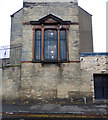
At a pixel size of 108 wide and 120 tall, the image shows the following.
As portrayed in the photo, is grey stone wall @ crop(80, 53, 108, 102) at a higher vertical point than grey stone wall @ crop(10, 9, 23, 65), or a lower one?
lower

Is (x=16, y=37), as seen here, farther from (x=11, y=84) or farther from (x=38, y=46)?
(x=11, y=84)

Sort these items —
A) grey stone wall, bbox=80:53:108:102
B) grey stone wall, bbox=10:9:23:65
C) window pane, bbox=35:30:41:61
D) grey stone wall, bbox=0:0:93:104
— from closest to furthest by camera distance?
grey stone wall, bbox=0:0:93:104, grey stone wall, bbox=80:53:108:102, window pane, bbox=35:30:41:61, grey stone wall, bbox=10:9:23:65

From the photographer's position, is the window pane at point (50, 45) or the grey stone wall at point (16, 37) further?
the grey stone wall at point (16, 37)

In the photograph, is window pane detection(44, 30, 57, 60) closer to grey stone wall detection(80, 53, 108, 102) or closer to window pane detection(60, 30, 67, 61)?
window pane detection(60, 30, 67, 61)

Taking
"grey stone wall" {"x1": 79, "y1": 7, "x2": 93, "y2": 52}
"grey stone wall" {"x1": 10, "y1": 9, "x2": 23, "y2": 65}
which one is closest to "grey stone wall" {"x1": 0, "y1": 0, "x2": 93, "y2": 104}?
"grey stone wall" {"x1": 10, "y1": 9, "x2": 23, "y2": 65}

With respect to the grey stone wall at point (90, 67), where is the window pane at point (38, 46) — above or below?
above

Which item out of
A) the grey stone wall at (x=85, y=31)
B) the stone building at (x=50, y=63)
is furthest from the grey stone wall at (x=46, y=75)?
the grey stone wall at (x=85, y=31)

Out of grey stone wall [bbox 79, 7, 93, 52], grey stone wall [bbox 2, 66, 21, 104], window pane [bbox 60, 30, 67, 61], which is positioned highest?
grey stone wall [bbox 79, 7, 93, 52]

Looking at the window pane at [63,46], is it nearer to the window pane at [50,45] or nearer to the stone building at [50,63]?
the stone building at [50,63]

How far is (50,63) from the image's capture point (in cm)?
898

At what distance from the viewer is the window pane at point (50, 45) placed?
923cm

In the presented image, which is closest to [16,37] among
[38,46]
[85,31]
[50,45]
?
[38,46]

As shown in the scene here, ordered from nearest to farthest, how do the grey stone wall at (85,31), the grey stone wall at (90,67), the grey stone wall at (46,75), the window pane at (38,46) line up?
the grey stone wall at (46,75) < the grey stone wall at (90,67) < the window pane at (38,46) < the grey stone wall at (85,31)

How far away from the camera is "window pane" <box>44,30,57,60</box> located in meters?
9.23
